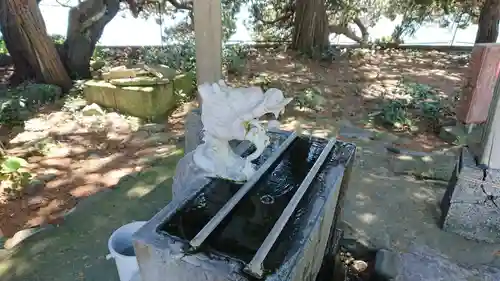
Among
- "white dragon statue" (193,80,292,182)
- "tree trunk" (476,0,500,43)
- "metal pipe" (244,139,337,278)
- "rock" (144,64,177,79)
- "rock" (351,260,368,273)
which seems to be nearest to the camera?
"metal pipe" (244,139,337,278)

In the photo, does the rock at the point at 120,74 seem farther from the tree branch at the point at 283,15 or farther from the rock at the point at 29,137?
the tree branch at the point at 283,15

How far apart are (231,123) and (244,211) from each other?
0.41 meters

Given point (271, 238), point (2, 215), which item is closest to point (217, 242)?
point (271, 238)

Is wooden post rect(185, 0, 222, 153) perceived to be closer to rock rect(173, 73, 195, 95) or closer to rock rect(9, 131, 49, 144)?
rock rect(9, 131, 49, 144)

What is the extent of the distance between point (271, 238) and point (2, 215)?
2886 millimetres

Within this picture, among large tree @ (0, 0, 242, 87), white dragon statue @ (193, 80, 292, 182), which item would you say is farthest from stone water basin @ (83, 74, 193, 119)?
white dragon statue @ (193, 80, 292, 182)

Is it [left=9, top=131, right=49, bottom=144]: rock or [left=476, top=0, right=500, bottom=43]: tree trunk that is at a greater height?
[left=476, top=0, right=500, bottom=43]: tree trunk

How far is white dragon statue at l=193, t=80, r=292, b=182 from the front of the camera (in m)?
1.74

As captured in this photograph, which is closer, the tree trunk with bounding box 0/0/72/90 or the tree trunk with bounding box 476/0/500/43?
the tree trunk with bounding box 0/0/72/90

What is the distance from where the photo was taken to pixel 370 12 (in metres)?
11.7

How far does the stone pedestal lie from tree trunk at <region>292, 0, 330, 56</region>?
5.84 metres

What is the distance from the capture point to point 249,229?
A: 60.4 inches

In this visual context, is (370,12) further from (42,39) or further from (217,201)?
(217,201)

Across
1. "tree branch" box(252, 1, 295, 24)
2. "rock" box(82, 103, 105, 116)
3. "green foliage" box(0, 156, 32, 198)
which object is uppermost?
"tree branch" box(252, 1, 295, 24)
